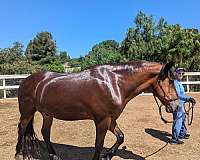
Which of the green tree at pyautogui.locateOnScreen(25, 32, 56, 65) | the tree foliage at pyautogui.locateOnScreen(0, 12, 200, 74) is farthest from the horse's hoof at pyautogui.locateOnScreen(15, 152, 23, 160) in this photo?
the green tree at pyautogui.locateOnScreen(25, 32, 56, 65)

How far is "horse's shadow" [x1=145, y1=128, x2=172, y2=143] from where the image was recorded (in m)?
7.77

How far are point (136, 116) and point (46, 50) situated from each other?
108 feet

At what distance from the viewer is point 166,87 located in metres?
5.41

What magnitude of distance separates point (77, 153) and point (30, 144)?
88 centimetres

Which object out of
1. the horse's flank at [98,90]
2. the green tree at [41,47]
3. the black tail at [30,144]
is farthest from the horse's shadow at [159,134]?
the green tree at [41,47]

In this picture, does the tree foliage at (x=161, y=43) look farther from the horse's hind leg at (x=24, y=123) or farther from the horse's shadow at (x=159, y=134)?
the horse's hind leg at (x=24, y=123)

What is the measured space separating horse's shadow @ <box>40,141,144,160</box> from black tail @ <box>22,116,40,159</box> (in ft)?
0.72

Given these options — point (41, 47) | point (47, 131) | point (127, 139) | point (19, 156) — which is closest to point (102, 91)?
point (47, 131)

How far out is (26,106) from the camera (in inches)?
245

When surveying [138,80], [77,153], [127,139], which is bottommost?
[77,153]

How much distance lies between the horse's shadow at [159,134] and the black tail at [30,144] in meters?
2.75

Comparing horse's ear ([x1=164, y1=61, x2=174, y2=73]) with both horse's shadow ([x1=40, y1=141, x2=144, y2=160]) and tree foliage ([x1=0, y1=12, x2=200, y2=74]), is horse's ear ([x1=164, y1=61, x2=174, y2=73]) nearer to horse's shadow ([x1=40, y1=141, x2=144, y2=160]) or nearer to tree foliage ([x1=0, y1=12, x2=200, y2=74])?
A: horse's shadow ([x1=40, y1=141, x2=144, y2=160])

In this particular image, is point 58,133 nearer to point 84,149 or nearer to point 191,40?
point 84,149

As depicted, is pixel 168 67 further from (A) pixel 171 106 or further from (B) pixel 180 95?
(B) pixel 180 95
